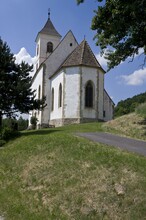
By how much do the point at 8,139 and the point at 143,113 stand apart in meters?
10.2

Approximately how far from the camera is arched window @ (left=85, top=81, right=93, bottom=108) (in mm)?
31234

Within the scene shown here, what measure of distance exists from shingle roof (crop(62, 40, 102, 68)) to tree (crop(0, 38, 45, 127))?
1116 cm

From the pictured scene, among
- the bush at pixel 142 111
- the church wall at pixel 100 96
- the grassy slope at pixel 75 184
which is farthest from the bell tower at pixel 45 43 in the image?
the grassy slope at pixel 75 184

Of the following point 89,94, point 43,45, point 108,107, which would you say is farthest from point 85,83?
point 43,45

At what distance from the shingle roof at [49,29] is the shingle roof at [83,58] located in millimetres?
13169

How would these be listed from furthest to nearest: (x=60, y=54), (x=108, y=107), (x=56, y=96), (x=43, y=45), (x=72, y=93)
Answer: (x=43, y=45), (x=60, y=54), (x=108, y=107), (x=56, y=96), (x=72, y=93)

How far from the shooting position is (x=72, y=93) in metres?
31.1

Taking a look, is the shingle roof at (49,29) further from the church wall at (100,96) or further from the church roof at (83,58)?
the church wall at (100,96)

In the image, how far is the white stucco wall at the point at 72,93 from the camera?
30.6 metres

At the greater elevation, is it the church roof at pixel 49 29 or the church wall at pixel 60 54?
the church roof at pixel 49 29

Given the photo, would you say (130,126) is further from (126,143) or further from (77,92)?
(77,92)

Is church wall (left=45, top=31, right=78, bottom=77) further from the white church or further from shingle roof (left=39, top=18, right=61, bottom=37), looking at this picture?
shingle roof (left=39, top=18, right=61, bottom=37)

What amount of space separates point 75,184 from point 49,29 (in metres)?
40.2

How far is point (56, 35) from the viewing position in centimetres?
4494
